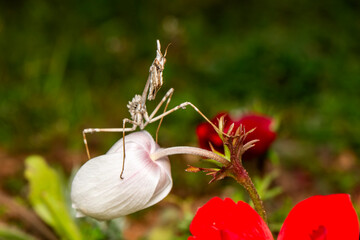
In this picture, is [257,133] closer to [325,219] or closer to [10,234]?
[325,219]

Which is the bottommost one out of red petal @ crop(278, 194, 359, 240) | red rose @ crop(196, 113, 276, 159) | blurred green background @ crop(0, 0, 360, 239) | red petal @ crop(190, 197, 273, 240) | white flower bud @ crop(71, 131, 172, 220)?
red petal @ crop(278, 194, 359, 240)

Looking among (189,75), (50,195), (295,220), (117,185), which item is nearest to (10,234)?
(50,195)

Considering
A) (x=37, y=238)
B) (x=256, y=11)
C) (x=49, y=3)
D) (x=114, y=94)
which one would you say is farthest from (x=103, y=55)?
(x=37, y=238)

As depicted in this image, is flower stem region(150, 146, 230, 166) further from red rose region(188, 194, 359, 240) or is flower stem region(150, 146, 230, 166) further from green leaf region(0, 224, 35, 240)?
green leaf region(0, 224, 35, 240)

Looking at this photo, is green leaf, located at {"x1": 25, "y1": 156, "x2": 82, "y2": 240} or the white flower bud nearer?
the white flower bud

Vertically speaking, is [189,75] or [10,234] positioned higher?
[189,75]

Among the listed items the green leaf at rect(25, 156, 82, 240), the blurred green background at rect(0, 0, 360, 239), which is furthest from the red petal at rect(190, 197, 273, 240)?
the blurred green background at rect(0, 0, 360, 239)
